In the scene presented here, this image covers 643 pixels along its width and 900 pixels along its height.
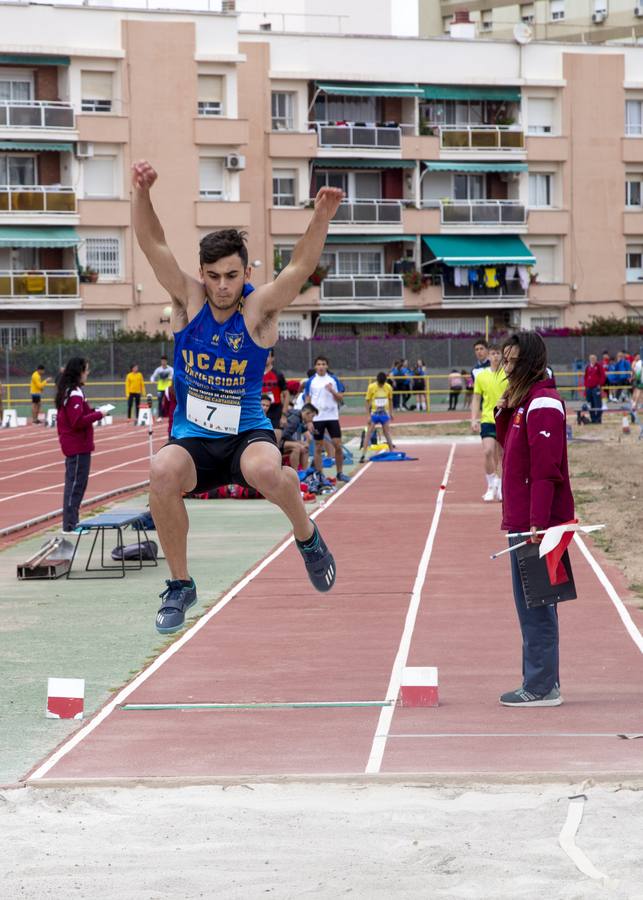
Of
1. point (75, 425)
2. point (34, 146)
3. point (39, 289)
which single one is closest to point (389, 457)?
point (75, 425)

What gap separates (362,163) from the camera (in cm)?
5469

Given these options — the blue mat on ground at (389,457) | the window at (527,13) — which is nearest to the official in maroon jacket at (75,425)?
the blue mat on ground at (389,457)

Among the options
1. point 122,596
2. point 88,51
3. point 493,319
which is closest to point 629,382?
point 493,319

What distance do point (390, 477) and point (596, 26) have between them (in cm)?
5114

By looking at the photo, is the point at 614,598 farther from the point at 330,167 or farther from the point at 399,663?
the point at 330,167

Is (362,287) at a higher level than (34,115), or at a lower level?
lower

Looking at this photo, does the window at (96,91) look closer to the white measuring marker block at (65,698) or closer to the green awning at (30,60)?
the green awning at (30,60)

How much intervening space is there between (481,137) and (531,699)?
50.0 m

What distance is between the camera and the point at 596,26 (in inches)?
2741

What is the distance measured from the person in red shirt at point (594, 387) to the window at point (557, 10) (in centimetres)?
3735

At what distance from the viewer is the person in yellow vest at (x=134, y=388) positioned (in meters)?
39.5

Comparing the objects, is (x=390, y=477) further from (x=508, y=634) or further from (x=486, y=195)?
(x=486, y=195)

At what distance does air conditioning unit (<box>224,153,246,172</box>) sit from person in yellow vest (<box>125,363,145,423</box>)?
13.2 metres

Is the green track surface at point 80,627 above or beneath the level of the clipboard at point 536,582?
beneath
